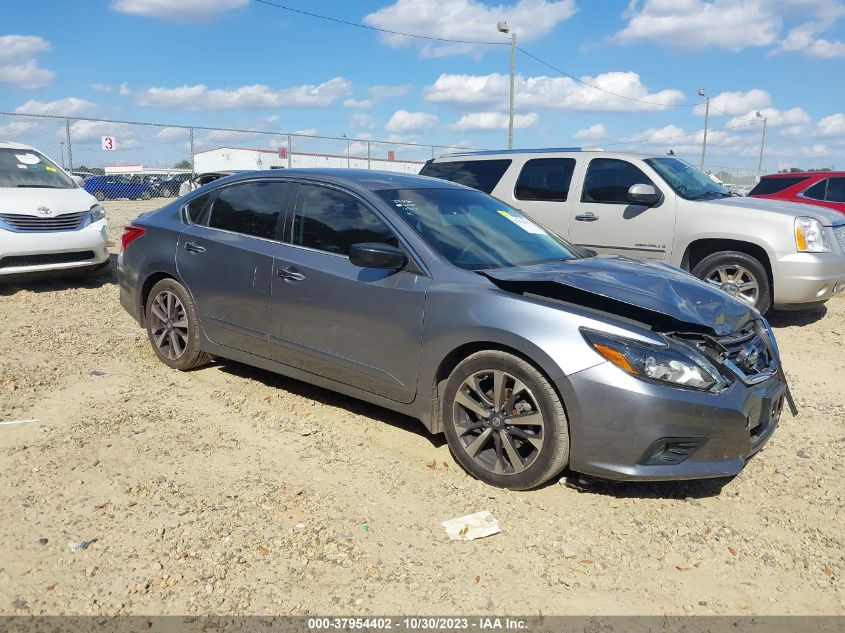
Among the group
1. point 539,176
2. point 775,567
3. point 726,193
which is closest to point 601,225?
point 539,176

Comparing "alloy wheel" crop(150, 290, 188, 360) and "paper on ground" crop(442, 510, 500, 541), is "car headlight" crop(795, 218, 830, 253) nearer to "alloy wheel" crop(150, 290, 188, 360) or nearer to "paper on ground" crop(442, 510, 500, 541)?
"paper on ground" crop(442, 510, 500, 541)

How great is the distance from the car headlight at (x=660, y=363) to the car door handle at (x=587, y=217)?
4.87 meters

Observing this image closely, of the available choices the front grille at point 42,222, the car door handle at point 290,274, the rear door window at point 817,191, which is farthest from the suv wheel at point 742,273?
the front grille at point 42,222

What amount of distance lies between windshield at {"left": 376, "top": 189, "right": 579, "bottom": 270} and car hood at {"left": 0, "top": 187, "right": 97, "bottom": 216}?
591 cm

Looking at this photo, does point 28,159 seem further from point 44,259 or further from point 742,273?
point 742,273

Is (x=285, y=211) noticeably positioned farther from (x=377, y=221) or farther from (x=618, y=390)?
(x=618, y=390)

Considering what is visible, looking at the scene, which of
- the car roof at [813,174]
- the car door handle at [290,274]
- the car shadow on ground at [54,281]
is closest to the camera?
the car door handle at [290,274]

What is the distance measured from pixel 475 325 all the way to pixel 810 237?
17.0 ft

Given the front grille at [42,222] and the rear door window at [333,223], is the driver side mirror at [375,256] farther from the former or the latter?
the front grille at [42,222]

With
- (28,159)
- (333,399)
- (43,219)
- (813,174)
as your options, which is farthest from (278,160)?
(333,399)

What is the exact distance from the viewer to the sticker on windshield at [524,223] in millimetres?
4824

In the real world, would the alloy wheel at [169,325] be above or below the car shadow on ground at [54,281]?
above

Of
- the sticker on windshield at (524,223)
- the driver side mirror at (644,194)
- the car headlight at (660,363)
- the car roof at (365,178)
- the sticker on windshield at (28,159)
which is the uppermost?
the sticker on windshield at (28,159)

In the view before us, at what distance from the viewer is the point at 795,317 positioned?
8211 millimetres
